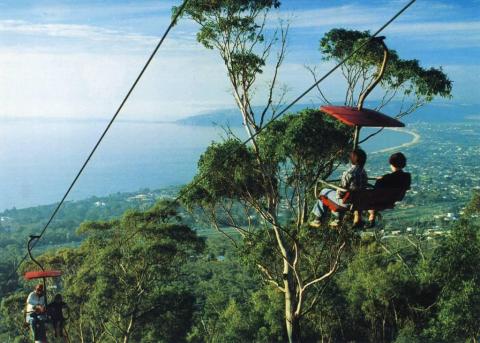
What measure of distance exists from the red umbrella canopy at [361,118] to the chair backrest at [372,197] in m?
1.10

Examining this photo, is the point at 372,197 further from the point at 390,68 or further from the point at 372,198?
the point at 390,68

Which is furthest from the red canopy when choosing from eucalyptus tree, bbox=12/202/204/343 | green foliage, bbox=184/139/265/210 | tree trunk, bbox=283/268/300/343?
eucalyptus tree, bbox=12/202/204/343

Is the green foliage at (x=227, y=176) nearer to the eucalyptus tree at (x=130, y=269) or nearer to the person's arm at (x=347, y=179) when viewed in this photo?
the eucalyptus tree at (x=130, y=269)

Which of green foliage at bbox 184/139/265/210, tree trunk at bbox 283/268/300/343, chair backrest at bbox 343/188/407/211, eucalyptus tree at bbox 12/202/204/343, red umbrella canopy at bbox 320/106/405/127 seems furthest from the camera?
eucalyptus tree at bbox 12/202/204/343

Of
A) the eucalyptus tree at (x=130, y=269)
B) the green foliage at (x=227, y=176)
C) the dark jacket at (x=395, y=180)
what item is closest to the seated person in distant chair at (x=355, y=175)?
the dark jacket at (x=395, y=180)

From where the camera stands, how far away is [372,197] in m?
5.88

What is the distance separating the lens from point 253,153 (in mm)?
14047

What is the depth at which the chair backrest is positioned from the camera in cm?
582

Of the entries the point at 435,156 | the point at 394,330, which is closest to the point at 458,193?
the point at 435,156

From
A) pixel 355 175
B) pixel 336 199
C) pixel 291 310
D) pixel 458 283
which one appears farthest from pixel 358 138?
pixel 458 283

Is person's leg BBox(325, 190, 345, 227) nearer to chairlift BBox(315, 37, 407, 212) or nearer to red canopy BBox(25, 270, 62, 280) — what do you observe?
chairlift BBox(315, 37, 407, 212)

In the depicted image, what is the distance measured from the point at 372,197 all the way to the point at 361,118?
1.38m

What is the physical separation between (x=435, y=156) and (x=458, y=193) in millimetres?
48651

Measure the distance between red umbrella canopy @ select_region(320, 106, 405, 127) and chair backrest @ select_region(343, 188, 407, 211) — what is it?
1.10 meters
